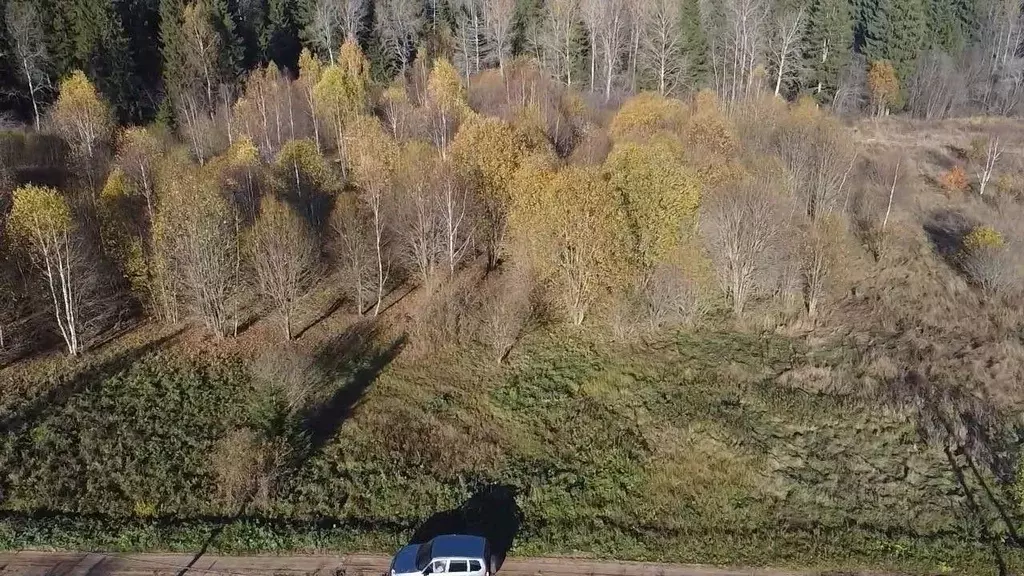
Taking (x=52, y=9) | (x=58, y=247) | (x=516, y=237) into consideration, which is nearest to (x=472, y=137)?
(x=516, y=237)

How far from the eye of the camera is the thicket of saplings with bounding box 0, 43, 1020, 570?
21875mm

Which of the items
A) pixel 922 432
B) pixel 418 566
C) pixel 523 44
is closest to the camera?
pixel 418 566

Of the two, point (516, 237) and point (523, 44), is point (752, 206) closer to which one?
point (516, 237)

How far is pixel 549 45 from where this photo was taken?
6681cm

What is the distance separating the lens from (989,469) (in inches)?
916

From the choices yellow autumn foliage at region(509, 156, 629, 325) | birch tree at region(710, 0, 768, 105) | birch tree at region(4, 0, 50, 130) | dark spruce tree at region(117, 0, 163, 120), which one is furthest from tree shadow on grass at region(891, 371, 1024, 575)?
birch tree at region(4, 0, 50, 130)

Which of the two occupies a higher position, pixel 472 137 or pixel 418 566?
pixel 472 137

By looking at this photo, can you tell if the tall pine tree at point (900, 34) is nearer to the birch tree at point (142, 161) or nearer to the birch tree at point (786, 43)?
the birch tree at point (786, 43)

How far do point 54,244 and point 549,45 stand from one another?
50971mm

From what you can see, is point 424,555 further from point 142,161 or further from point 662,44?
point 662,44

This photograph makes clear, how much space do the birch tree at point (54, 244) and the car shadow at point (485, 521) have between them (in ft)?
65.3

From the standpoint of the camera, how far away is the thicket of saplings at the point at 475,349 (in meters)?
21.9

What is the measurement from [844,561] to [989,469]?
26.4 ft

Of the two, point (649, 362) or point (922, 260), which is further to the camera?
point (922, 260)
